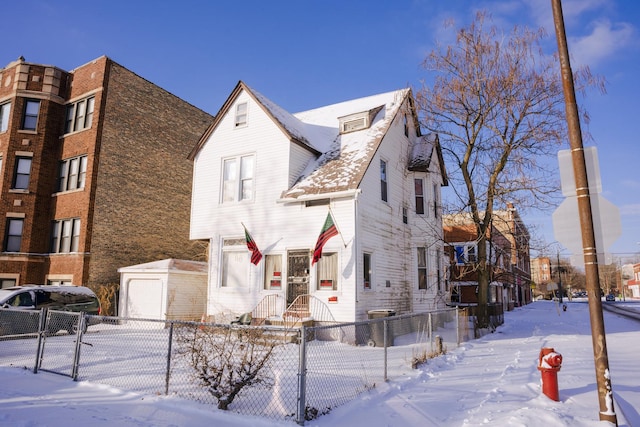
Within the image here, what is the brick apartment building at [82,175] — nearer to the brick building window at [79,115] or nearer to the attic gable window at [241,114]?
the brick building window at [79,115]

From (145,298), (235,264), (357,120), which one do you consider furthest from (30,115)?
(357,120)

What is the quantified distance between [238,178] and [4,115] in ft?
54.6

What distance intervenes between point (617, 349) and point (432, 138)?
11818 mm

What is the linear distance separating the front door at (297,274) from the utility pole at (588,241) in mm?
10416

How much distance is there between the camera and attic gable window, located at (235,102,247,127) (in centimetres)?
1859

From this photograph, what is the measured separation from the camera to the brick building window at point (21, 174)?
23.1 meters

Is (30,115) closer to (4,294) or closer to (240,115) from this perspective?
(4,294)

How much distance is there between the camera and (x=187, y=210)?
26.8 m

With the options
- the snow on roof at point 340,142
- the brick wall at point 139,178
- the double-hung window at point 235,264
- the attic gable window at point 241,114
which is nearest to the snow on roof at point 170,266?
the brick wall at point 139,178

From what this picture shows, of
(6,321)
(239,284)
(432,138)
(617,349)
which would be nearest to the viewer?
(617,349)

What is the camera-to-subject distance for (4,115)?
80.2ft

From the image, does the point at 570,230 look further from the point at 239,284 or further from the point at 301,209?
the point at 239,284

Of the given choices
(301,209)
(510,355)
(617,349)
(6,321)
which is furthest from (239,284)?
(617,349)

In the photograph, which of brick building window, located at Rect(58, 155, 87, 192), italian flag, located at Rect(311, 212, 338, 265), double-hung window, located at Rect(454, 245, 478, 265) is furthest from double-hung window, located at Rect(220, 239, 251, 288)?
brick building window, located at Rect(58, 155, 87, 192)
